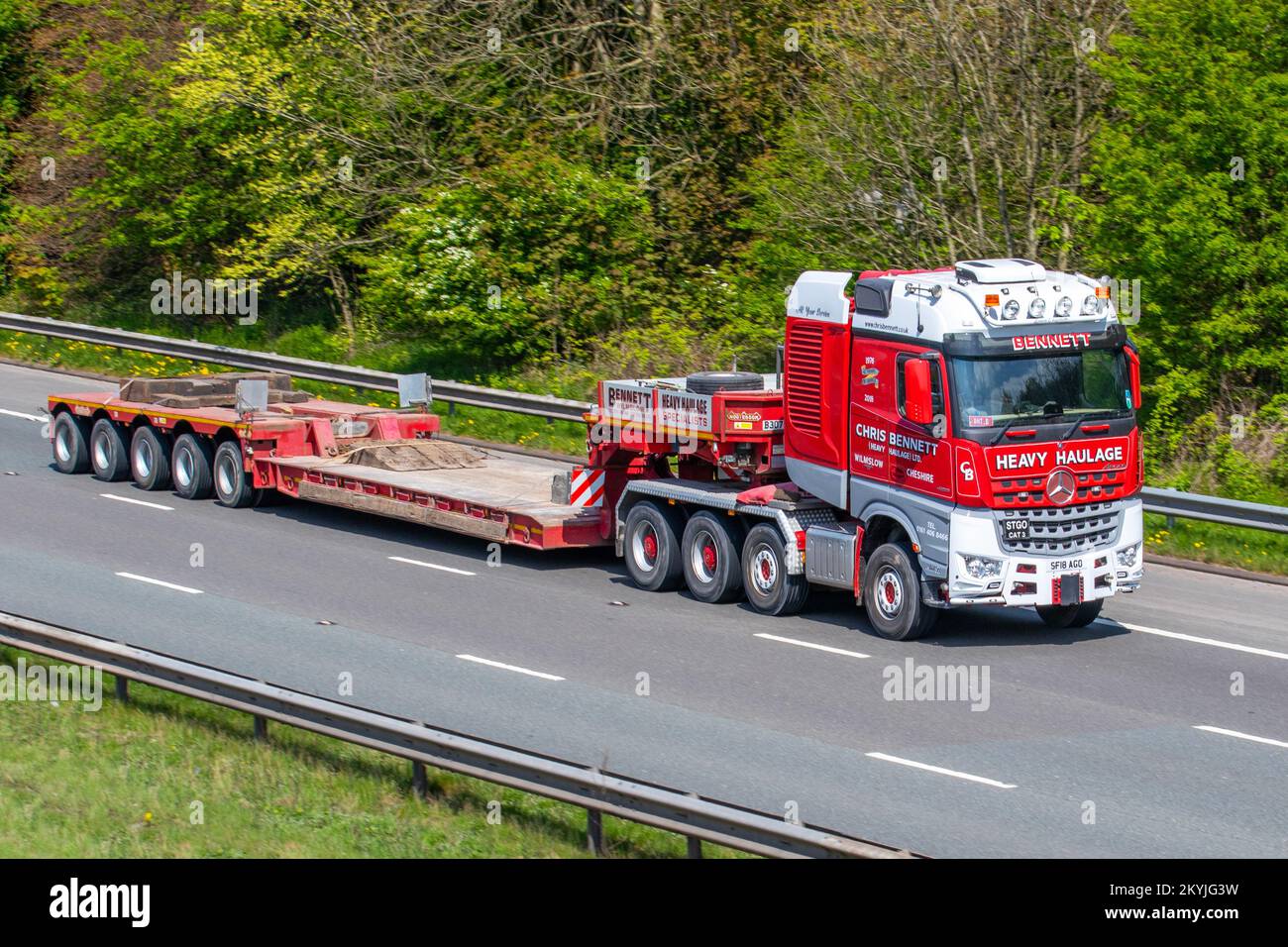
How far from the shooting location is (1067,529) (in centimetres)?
1429

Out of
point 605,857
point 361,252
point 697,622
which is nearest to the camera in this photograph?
point 605,857

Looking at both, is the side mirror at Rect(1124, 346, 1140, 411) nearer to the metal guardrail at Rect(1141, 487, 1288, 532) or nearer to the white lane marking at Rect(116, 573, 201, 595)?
the metal guardrail at Rect(1141, 487, 1288, 532)

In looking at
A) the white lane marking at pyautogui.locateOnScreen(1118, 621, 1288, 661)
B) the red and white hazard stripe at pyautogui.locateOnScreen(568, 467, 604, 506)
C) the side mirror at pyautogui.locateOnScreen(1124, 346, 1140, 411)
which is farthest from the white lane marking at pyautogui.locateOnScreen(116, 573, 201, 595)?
the side mirror at pyautogui.locateOnScreen(1124, 346, 1140, 411)

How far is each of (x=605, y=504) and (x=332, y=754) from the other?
22.4ft

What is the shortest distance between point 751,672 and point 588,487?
441 centimetres

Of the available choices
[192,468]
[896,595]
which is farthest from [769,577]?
[192,468]

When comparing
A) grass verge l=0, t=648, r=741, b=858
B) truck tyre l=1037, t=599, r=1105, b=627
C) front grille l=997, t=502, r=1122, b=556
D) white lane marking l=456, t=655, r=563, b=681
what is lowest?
grass verge l=0, t=648, r=741, b=858

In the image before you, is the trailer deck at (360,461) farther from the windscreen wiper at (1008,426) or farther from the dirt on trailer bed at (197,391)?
the windscreen wiper at (1008,426)

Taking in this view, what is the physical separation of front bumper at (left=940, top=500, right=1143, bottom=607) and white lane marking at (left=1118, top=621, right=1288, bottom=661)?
872 mm

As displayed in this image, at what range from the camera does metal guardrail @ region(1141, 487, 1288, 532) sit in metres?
17.5

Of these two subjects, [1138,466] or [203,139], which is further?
[203,139]

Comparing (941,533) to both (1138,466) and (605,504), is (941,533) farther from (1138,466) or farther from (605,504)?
(605,504)

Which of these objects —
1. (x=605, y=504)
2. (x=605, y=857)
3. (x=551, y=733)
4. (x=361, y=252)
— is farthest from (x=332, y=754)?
(x=361, y=252)

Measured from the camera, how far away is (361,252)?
103ft
